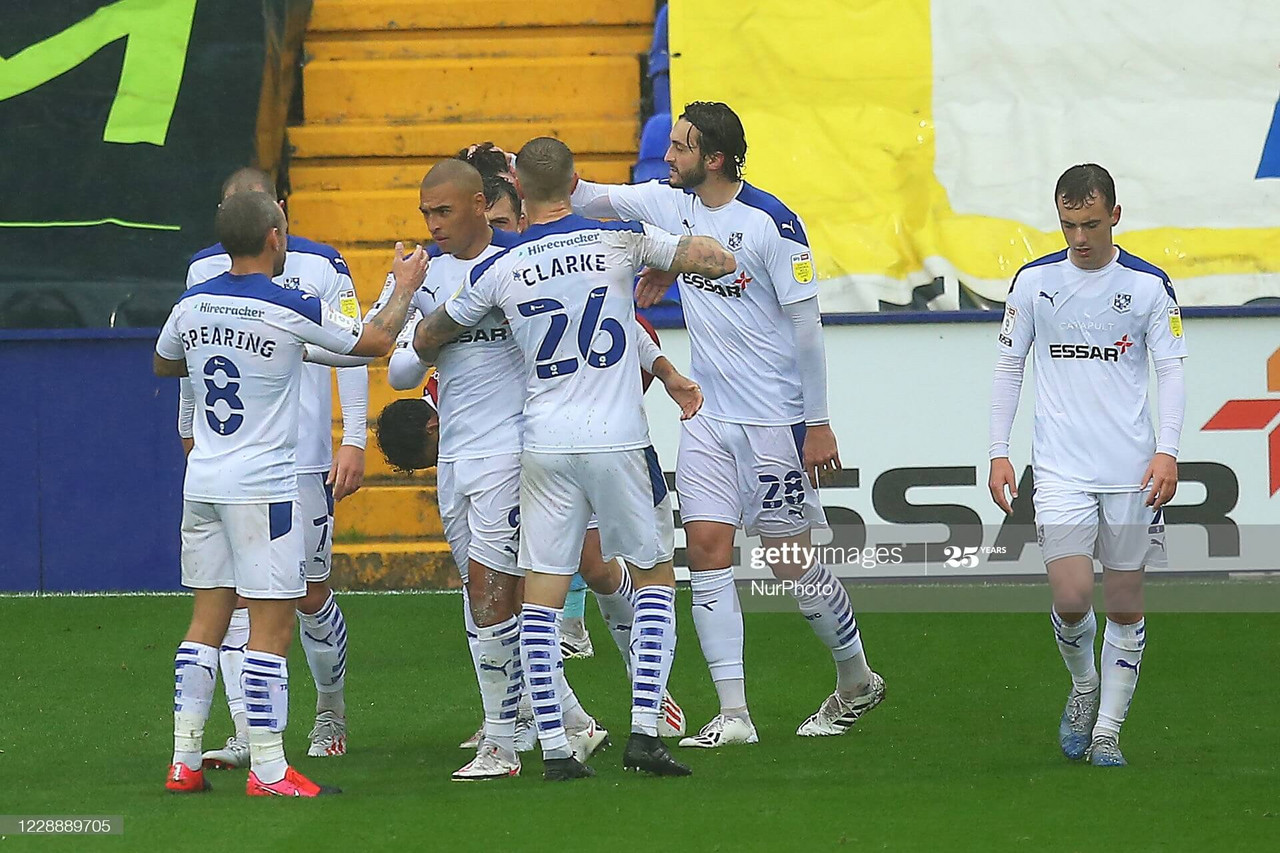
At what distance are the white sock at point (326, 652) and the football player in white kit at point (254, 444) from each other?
915 mm

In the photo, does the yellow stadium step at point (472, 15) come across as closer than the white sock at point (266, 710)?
No

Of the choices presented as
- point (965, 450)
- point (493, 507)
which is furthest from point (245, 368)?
point (965, 450)

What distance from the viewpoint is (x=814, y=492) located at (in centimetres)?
705

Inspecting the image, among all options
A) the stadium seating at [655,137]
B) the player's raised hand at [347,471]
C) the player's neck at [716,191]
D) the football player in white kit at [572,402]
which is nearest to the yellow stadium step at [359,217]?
the stadium seating at [655,137]

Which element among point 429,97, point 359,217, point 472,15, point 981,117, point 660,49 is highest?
point 472,15

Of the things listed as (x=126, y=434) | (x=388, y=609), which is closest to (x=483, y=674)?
(x=388, y=609)

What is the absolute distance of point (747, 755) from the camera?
6.48 m

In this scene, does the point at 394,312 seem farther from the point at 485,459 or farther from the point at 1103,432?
the point at 1103,432

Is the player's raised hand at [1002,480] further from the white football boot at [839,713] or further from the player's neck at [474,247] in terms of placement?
the player's neck at [474,247]

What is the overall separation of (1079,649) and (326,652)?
8.64 feet

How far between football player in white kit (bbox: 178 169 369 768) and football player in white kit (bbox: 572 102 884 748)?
1059 mm

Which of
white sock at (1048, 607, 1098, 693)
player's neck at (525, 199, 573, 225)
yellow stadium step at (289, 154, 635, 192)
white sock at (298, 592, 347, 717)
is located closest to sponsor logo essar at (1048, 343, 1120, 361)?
white sock at (1048, 607, 1098, 693)

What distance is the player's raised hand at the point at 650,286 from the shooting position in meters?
6.54

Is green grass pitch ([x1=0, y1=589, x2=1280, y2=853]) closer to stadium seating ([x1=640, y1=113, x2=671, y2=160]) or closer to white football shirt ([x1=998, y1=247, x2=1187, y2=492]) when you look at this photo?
white football shirt ([x1=998, y1=247, x2=1187, y2=492])
